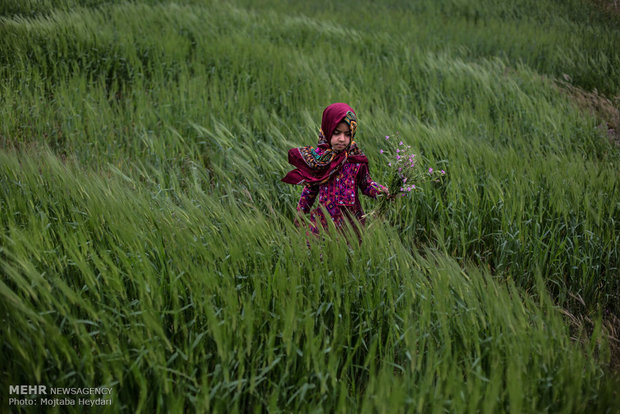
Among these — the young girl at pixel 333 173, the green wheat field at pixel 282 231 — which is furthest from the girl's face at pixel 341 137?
the green wheat field at pixel 282 231

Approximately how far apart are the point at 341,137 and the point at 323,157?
157 mm

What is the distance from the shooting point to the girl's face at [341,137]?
224 cm

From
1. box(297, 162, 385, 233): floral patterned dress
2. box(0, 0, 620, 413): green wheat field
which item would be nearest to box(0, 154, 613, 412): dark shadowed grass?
box(0, 0, 620, 413): green wheat field

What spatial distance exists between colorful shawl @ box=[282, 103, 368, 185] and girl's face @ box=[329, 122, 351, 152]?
0.03 m

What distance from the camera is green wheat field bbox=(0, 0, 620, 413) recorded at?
4.82 ft

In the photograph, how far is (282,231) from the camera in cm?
207

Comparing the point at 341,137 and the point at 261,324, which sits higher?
the point at 341,137

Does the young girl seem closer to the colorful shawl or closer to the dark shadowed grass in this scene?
the colorful shawl

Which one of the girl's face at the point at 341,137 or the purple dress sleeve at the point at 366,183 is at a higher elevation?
the girl's face at the point at 341,137

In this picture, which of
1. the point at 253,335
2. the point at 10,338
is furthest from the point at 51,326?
the point at 253,335

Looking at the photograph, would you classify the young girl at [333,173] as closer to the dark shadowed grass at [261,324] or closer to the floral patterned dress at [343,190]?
the floral patterned dress at [343,190]

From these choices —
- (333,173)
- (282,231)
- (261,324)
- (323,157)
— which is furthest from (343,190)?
(261,324)

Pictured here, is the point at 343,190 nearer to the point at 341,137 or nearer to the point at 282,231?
the point at 341,137

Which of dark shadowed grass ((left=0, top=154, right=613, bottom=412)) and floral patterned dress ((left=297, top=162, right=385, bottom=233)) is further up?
floral patterned dress ((left=297, top=162, right=385, bottom=233))
